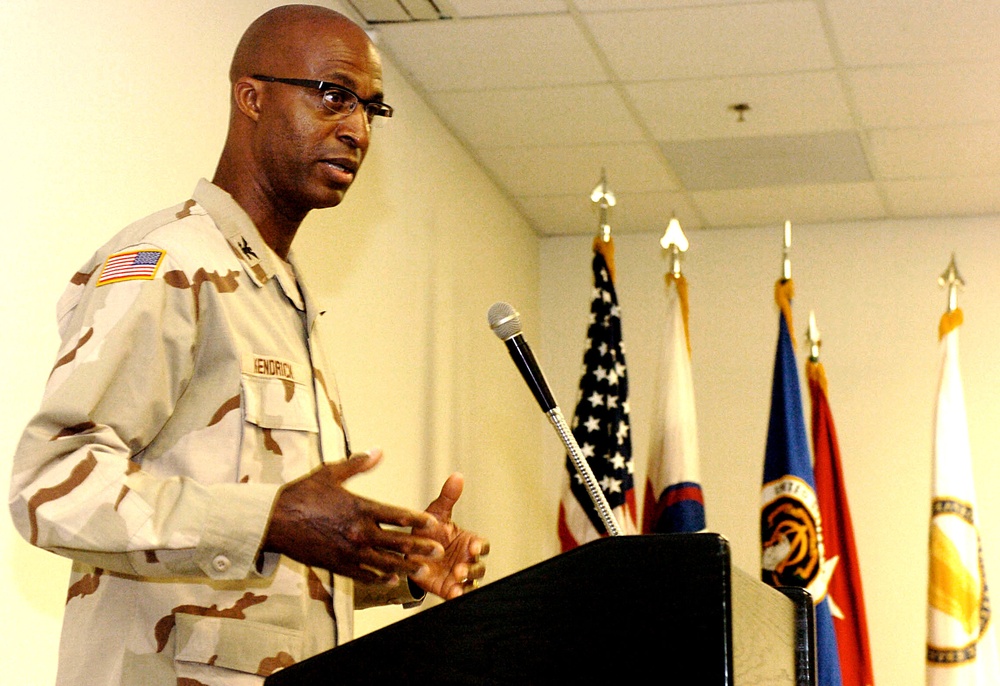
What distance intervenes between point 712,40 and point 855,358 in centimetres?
212

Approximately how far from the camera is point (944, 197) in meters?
5.09

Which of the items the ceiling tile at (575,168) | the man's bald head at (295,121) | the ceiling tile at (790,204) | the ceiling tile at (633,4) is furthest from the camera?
the ceiling tile at (790,204)

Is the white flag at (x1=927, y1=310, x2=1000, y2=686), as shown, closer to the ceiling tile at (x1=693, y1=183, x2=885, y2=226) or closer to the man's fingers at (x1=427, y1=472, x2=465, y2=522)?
the ceiling tile at (x1=693, y1=183, x2=885, y2=226)

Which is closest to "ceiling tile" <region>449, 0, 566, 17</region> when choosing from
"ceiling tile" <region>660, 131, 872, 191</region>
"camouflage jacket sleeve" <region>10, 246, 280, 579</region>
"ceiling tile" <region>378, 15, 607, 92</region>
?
"ceiling tile" <region>378, 15, 607, 92</region>

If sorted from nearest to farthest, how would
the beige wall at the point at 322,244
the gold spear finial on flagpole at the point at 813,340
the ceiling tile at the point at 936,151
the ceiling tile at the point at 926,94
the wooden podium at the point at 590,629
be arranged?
the wooden podium at the point at 590,629 < the beige wall at the point at 322,244 < the ceiling tile at the point at 926,94 < the ceiling tile at the point at 936,151 < the gold spear finial on flagpole at the point at 813,340

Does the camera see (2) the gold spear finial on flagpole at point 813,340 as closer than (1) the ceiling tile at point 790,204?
Yes

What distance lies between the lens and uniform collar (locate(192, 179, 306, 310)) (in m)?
1.43

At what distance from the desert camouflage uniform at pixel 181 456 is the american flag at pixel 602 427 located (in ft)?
8.92

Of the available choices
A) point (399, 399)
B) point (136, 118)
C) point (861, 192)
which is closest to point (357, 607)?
point (136, 118)

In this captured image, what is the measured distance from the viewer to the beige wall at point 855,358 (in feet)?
16.8

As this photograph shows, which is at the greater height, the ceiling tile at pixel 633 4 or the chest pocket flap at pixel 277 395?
the ceiling tile at pixel 633 4

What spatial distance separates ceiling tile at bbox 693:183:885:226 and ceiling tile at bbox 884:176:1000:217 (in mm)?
83

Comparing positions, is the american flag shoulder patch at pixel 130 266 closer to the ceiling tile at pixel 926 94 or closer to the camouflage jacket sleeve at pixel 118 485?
the camouflage jacket sleeve at pixel 118 485

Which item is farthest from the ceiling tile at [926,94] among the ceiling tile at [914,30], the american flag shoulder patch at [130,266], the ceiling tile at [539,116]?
the american flag shoulder patch at [130,266]
